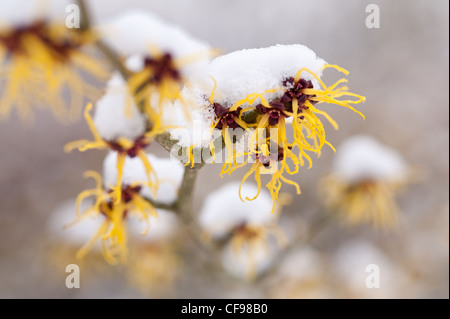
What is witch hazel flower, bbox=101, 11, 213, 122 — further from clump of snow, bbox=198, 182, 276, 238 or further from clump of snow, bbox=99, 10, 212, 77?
clump of snow, bbox=198, 182, 276, 238

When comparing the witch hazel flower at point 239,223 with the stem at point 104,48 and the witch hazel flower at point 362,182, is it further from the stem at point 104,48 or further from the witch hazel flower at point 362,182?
the stem at point 104,48

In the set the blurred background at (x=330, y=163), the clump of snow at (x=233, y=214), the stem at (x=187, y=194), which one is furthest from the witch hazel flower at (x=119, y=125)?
the blurred background at (x=330, y=163)

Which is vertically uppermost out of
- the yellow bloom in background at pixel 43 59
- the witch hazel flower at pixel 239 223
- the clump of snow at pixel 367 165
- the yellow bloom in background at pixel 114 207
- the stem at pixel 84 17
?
the clump of snow at pixel 367 165

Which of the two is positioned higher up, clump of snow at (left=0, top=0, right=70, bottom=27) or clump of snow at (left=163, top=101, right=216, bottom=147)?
clump of snow at (left=0, top=0, right=70, bottom=27)

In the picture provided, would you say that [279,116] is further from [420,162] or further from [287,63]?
[420,162]

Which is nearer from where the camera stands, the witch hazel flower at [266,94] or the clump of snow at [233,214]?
the witch hazel flower at [266,94]

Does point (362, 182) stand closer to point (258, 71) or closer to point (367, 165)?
point (367, 165)

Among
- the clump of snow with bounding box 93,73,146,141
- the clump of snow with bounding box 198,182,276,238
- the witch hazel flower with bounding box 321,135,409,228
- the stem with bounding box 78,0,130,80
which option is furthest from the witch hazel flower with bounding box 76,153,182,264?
the witch hazel flower with bounding box 321,135,409,228
